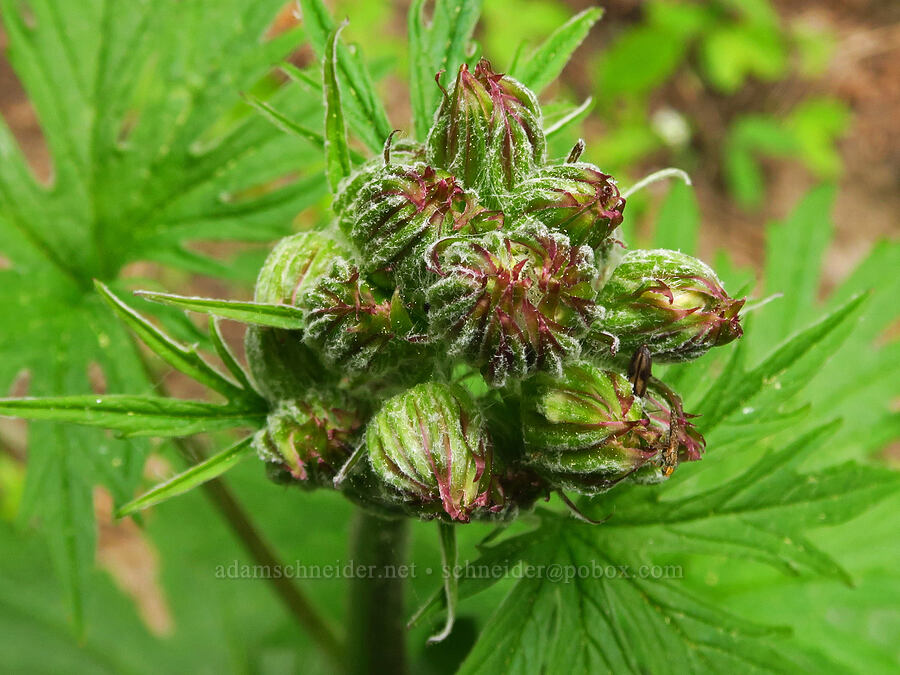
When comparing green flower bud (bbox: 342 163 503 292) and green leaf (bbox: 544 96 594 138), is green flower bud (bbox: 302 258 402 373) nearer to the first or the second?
green flower bud (bbox: 342 163 503 292)

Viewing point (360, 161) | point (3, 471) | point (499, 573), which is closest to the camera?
point (499, 573)

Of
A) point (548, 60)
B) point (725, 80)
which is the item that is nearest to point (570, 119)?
point (548, 60)

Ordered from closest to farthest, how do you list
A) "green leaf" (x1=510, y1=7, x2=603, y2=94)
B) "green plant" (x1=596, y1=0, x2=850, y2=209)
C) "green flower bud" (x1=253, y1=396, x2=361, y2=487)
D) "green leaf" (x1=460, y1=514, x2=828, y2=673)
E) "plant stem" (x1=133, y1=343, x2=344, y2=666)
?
1. "green flower bud" (x1=253, y1=396, x2=361, y2=487)
2. "green leaf" (x1=460, y1=514, x2=828, y2=673)
3. "green leaf" (x1=510, y1=7, x2=603, y2=94)
4. "plant stem" (x1=133, y1=343, x2=344, y2=666)
5. "green plant" (x1=596, y1=0, x2=850, y2=209)

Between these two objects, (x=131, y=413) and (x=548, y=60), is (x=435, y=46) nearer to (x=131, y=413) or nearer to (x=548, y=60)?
(x=548, y=60)

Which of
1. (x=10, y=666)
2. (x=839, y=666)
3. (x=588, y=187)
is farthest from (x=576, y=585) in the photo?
(x=10, y=666)

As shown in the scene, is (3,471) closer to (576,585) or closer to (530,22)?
(576,585)

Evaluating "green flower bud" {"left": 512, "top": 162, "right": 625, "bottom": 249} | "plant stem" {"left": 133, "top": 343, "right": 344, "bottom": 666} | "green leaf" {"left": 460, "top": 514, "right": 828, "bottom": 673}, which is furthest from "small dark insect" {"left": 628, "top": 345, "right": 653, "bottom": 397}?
"plant stem" {"left": 133, "top": 343, "right": 344, "bottom": 666}
